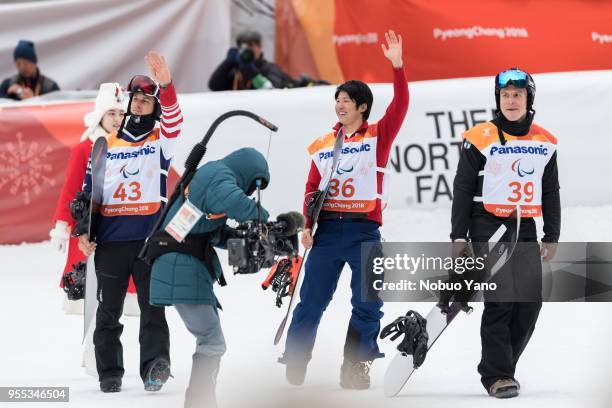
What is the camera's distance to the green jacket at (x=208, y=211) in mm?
6527

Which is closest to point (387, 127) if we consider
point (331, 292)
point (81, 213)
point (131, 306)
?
point (331, 292)

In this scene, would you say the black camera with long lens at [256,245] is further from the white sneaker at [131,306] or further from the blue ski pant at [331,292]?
→ the white sneaker at [131,306]

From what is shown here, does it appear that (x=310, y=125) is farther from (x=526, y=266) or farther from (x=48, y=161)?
(x=526, y=266)

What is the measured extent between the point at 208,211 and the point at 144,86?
1369 mm

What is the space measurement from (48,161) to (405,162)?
300 centimetres

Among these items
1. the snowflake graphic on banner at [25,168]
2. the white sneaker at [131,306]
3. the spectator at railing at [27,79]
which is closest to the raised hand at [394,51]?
the white sneaker at [131,306]

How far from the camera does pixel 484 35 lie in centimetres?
1334

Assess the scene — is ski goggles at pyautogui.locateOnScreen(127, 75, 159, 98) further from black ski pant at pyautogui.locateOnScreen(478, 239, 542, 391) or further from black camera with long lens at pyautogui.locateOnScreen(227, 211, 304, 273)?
black ski pant at pyautogui.locateOnScreen(478, 239, 542, 391)

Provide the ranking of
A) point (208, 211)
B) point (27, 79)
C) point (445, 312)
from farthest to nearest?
point (27, 79), point (445, 312), point (208, 211)

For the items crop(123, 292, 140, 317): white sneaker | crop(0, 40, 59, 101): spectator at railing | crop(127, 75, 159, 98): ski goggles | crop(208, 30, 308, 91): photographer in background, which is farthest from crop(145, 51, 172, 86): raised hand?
crop(0, 40, 59, 101): spectator at railing

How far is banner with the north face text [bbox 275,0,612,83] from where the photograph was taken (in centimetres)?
1326

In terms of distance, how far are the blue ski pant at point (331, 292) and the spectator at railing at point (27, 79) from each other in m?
6.36

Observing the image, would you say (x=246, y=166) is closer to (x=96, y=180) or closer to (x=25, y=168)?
(x=96, y=180)

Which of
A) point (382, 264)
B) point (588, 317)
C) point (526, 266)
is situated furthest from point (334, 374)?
point (588, 317)
